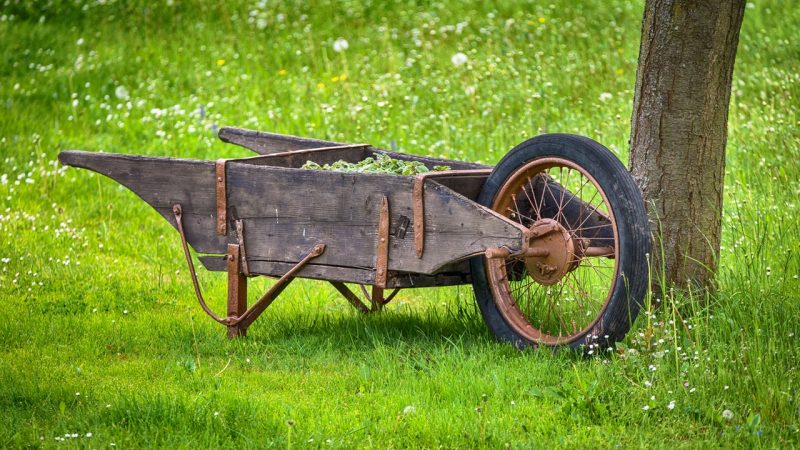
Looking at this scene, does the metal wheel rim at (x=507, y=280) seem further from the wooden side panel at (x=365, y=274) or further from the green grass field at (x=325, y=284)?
the wooden side panel at (x=365, y=274)

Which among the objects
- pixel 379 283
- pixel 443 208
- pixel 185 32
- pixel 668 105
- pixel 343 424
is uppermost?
pixel 185 32

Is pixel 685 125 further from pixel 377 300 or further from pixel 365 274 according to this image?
pixel 377 300

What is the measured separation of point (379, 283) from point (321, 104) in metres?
5.32

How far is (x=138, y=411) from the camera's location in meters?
4.50

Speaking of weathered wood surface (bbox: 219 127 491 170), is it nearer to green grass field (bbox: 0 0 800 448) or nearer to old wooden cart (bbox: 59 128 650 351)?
old wooden cart (bbox: 59 128 650 351)

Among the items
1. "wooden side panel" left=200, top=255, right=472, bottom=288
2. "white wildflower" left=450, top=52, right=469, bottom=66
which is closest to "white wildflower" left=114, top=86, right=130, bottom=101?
"white wildflower" left=450, top=52, right=469, bottom=66

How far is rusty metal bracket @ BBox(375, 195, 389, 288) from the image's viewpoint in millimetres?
Result: 5137

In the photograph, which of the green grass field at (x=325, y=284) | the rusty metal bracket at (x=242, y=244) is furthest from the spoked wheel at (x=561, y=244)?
the rusty metal bracket at (x=242, y=244)

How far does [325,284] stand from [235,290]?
1.74 meters

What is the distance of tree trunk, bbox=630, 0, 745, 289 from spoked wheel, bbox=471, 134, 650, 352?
314mm

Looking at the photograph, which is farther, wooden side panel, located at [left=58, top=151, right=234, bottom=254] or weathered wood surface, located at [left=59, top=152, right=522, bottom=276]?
wooden side panel, located at [left=58, top=151, right=234, bottom=254]

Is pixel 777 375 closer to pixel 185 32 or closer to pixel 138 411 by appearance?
pixel 138 411

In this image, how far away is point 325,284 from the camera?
740 cm

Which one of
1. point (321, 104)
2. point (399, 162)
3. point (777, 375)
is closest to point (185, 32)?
point (321, 104)
